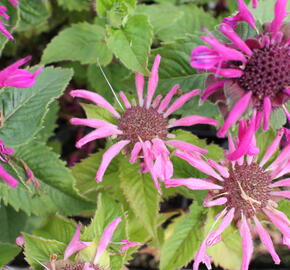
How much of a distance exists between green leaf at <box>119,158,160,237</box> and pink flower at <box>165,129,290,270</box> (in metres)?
0.08

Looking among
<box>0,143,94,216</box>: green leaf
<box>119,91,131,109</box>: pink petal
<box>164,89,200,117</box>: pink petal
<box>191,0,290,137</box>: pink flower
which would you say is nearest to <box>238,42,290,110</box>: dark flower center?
<box>191,0,290,137</box>: pink flower

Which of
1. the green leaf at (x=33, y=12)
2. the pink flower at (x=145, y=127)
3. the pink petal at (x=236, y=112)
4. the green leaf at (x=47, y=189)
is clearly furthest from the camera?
the green leaf at (x=33, y=12)

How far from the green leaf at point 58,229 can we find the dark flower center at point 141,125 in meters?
0.16

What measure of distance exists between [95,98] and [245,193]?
25 cm

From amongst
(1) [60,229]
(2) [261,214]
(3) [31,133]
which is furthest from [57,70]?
(2) [261,214]

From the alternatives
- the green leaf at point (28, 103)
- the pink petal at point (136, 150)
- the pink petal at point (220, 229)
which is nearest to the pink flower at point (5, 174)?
the green leaf at point (28, 103)

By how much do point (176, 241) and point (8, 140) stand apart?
30 centimetres

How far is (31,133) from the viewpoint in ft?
1.94

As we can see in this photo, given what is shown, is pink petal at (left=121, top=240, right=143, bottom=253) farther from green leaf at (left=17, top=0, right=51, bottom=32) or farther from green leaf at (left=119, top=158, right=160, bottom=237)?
green leaf at (left=17, top=0, right=51, bottom=32)

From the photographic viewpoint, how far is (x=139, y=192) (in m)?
0.60

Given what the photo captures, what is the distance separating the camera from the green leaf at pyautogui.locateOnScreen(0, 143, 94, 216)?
648 mm

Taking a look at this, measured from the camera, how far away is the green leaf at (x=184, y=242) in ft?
2.07

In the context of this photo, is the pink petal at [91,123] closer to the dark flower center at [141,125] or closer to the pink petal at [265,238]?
the dark flower center at [141,125]

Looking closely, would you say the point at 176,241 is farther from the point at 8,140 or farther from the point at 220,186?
the point at 8,140
